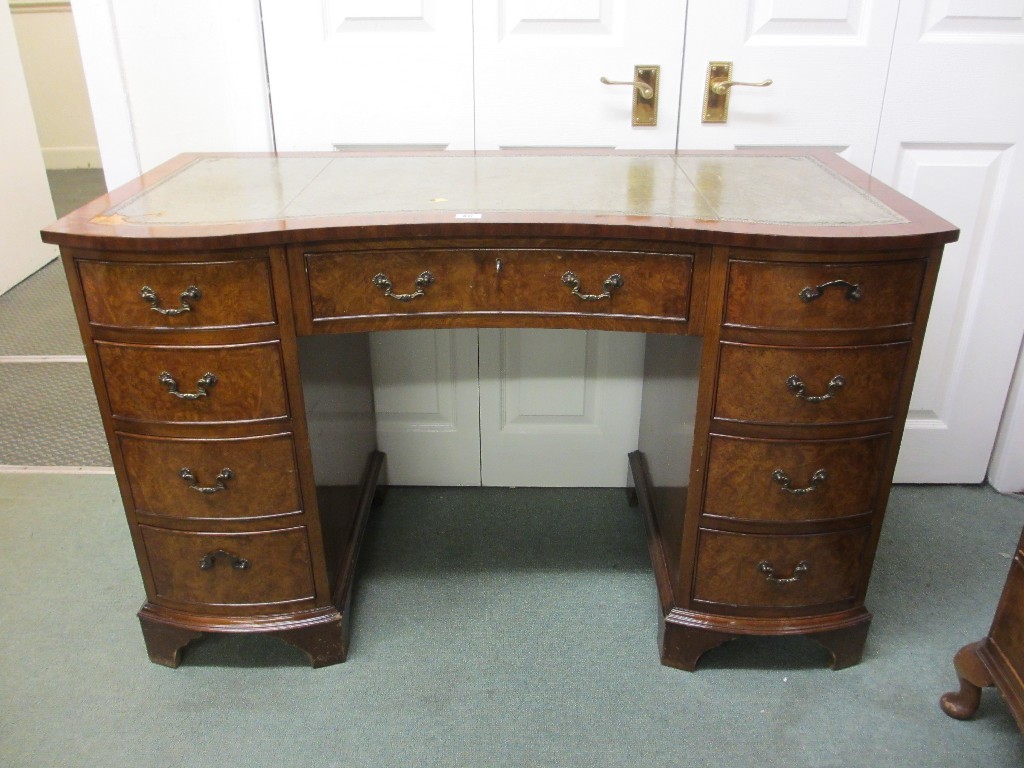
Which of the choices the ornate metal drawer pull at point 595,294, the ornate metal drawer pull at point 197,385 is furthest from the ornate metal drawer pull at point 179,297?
the ornate metal drawer pull at point 595,294

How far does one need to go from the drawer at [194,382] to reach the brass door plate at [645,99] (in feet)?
2.95

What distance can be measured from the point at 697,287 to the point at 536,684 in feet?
2.47

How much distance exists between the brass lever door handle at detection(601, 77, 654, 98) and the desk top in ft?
0.47

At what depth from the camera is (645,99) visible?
1.65m

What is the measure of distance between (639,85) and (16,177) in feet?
9.01

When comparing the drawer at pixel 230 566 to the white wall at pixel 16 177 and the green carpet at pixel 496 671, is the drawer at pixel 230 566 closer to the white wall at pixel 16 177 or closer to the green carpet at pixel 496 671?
the green carpet at pixel 496 671

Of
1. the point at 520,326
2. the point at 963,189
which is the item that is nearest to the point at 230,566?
the point at 520,326

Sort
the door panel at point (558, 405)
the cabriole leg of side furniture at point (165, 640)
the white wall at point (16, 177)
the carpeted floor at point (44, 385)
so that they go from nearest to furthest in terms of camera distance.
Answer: the cabriole leg of side furniture at point (165, 640)
the door panel at point (558, 405)
the carpeted floor at point (44, 385)
the white wall at point (16, 177)

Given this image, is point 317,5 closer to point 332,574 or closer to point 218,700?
point 332,574

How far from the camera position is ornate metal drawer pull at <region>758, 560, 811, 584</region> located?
1376 millimetres

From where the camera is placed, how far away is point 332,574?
149 cm

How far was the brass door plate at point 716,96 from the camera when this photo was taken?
1630mm

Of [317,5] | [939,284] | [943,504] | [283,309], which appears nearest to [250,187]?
[283,309]

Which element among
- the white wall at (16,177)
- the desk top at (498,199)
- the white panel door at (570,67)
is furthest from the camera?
the white wall at (16,177)
